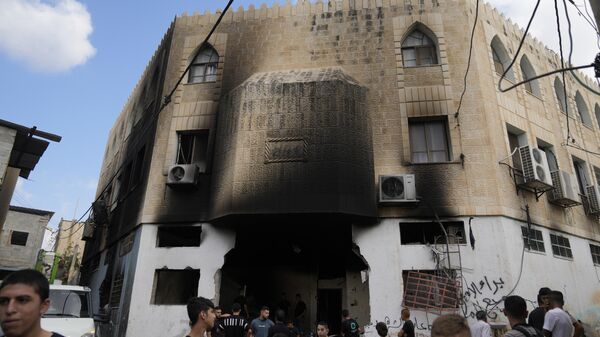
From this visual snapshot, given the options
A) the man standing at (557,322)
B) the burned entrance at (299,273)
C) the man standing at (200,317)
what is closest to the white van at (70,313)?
the burned entrance at (299,273)

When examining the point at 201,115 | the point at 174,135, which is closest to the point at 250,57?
the point at 201,115

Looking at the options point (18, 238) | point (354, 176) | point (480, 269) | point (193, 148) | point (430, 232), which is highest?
point (193, 148)

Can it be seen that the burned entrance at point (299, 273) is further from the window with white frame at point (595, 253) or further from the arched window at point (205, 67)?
the window with white frame at point (595, 253)

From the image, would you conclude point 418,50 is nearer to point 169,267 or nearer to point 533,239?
point 533,239

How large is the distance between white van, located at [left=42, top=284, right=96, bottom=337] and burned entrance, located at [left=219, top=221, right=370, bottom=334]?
4.62m

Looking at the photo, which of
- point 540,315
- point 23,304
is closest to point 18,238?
point 23,304

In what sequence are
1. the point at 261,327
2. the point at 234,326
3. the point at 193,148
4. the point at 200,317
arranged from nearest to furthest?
1. the point at 200,317
2. the point at 234,326
3. the point at 261,327
4. the point at 193,148

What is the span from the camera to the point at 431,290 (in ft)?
34.7

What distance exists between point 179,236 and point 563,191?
468 inches

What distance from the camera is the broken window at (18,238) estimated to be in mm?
28156

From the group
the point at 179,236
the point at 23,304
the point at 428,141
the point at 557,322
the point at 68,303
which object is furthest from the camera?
the point at 179,236

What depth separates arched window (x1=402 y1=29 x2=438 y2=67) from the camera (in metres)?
13.4

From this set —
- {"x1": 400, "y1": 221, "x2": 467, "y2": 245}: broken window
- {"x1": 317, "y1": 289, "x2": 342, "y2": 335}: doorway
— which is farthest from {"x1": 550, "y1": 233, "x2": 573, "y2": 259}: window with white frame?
{"x1": 317, "y1": 289, "x2": 342, "y2": 335}: doorway

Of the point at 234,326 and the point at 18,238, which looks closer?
the point at 234,326
